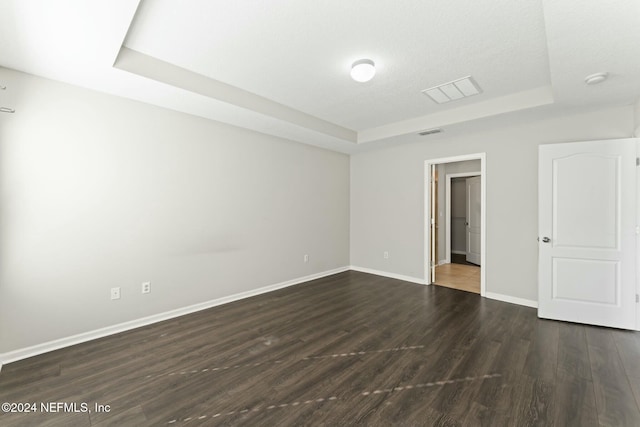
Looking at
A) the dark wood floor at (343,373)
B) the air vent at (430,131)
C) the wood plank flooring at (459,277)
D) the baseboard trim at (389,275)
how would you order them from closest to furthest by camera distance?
the dark wood floor at (343,373) < the air vent at (430,131) < the wood plank flooring at (459,277) < the baseboard trim at (389,275)

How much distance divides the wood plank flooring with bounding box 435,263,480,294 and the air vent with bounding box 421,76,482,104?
3.02 meters

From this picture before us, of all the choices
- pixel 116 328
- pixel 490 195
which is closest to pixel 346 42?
pixel 490 195

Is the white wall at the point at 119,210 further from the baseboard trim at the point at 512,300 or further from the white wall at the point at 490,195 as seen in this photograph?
the baseboard trim at the point at 512,300

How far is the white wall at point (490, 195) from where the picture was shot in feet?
11.7

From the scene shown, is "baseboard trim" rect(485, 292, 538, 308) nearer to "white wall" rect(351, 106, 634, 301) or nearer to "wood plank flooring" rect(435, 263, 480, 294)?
"white wall" rect(351, 106, 634, 301)

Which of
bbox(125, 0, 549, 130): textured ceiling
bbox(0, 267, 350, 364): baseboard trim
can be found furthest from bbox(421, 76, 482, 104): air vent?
bbox(0, 267, 350, 364): baseboard trim

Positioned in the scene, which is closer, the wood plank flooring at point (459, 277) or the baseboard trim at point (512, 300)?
the baseboard trim at point (512, 300)

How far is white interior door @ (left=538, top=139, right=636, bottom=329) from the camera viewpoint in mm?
A: 3031

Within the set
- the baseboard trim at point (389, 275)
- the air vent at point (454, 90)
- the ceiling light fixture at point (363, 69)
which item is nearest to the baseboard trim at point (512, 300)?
the baseboard trim at point (389, 275)

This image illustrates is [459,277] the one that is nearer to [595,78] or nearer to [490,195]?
[490,195]

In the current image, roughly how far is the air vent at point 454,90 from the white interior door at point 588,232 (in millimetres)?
1231

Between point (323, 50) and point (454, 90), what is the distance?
172 centimetres

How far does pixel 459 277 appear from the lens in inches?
211

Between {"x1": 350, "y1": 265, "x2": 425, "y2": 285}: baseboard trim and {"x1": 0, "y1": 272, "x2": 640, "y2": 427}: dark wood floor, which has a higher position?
{"x1": 350, "y1": 265, "x2": 425, "y2": 285}: baseboard trim
